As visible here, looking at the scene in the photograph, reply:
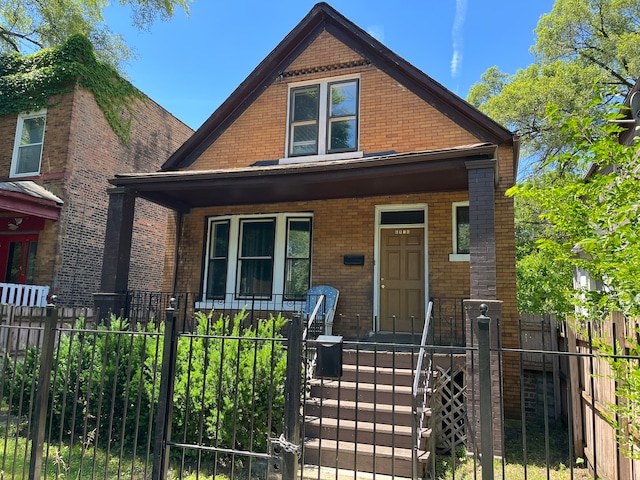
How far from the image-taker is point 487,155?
262 inches

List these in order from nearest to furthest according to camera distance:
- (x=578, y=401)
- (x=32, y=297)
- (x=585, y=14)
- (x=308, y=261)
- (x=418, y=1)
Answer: (x=578, y=401) < (x=308, y=261) < (x=32, y=297) < (x=418, y=1) < (x=585, y=14)

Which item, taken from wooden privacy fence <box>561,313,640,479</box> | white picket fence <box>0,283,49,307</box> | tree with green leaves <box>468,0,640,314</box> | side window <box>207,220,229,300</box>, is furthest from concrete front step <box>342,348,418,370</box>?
tree with green leaves <box>468,0,640,314</box>

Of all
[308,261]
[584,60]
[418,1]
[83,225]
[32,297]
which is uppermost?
[584,60]

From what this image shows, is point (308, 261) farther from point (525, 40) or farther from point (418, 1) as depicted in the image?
point (525, 40)

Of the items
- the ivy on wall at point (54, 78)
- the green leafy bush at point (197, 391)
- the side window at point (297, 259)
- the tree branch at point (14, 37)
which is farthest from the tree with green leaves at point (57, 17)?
the green leafy bush at point (197, 391)

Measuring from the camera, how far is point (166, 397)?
3.92 m

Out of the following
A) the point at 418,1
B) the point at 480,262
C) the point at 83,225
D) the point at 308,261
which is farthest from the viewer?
the point at 418,1

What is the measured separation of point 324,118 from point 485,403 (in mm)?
8117

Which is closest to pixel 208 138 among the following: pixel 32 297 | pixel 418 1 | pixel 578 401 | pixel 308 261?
pixel 308 261

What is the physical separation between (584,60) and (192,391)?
21.0 metres

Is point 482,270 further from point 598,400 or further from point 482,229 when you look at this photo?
point 598,400

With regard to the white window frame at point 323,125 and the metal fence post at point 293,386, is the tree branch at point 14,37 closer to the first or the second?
the white window frame at point 323,125

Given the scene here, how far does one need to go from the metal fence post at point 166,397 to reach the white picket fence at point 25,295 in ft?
28.5

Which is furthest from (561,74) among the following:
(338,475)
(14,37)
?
(14,37)
